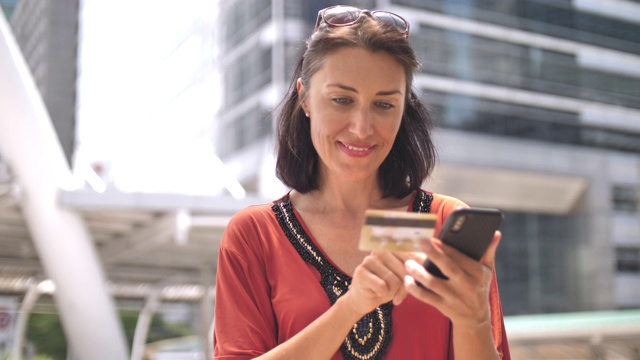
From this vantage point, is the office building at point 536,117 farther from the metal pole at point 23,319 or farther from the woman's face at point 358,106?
the woman's face at point 358,106

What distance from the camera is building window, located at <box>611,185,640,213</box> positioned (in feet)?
128

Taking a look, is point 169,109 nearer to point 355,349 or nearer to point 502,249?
point 502,249

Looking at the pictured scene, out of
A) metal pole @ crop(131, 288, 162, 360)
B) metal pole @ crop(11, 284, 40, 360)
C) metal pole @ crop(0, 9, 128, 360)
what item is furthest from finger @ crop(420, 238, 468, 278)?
metal pole @ crop(131, 288, 162, 360)

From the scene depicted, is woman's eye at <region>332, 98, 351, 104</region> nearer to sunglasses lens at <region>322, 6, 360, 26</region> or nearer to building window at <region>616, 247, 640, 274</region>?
sunglasses lens at <region>322, 6, 360, 26</region>

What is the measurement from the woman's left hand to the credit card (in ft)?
0.08

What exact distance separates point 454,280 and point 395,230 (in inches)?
5.4

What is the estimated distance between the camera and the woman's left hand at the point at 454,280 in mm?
1412

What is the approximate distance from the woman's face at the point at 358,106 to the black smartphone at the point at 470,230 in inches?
16.5

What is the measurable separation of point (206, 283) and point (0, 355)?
6264 millimetres

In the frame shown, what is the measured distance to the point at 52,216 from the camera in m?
12.6

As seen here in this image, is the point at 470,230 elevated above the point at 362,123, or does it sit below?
below

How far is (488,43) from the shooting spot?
38.8 m

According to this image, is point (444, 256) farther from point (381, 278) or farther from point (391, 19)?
point (391, 19)

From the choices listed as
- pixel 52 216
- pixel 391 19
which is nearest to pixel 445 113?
pixel 52 216
